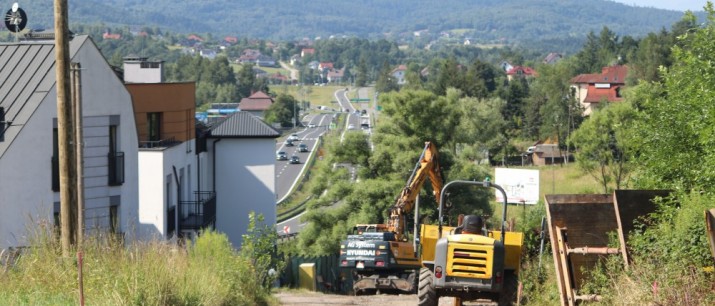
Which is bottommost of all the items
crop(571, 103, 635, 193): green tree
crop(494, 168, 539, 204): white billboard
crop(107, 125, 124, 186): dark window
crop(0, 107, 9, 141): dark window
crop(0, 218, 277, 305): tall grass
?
crop(494, 168, 539, 204): white billboard

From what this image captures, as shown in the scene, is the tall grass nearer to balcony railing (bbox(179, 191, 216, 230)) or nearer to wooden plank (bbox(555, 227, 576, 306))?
wooden plank (bbox(555, 227, 576, 306))

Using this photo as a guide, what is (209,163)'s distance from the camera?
48719 mm

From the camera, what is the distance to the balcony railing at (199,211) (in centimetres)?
4303

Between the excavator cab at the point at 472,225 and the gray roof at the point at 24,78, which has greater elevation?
the gray roof at the point at 24,78

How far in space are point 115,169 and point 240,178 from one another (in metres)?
15.7

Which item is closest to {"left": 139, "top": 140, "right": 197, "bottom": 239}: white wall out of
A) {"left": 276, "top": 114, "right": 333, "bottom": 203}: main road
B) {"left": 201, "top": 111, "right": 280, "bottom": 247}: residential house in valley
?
{"left": 201, "top": 111, "right": 280, "bottom": 247}: residential house in valley

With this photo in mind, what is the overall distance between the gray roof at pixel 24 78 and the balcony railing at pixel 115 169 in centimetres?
345

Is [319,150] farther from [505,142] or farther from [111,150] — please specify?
[111,150]

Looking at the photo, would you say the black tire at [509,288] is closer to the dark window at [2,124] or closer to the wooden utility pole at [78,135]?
the wooden utility pole at [78,135]

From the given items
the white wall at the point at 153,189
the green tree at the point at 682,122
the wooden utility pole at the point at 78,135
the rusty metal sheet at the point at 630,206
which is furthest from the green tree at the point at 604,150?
the wooden utility pole at the point at 78,135

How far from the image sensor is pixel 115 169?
110 feet

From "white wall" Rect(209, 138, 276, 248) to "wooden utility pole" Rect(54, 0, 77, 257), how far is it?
99.9ft

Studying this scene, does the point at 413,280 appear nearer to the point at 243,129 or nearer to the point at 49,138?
the point at 49,138

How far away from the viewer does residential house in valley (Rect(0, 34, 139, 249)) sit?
30078 millimetres
